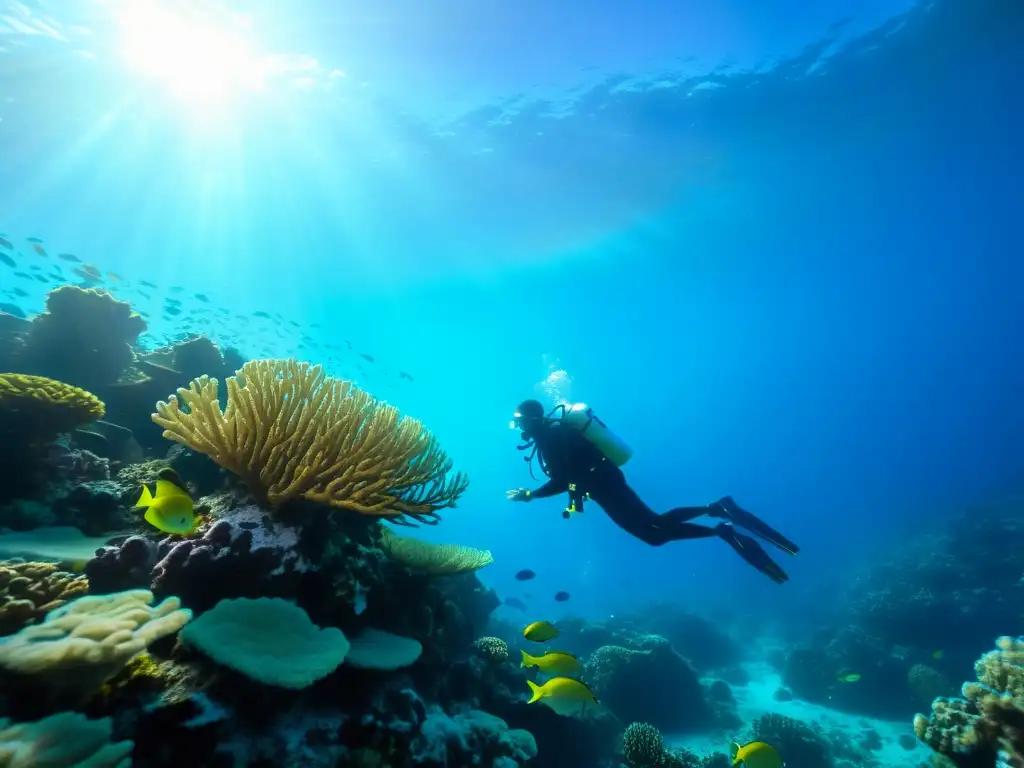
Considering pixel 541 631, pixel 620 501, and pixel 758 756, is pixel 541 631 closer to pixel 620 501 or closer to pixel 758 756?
pixel 620 501

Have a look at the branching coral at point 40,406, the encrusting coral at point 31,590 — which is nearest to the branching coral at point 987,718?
the encrusting coral at point 31,590

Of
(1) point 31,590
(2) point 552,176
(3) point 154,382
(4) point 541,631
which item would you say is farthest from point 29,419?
(2) point 552,176

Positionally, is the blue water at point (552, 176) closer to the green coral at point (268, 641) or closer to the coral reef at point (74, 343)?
the green coral at point (268, 641)

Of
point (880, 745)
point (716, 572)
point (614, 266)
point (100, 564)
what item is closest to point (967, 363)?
point (716, 572)

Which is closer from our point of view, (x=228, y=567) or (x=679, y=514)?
(x=228, y=567)

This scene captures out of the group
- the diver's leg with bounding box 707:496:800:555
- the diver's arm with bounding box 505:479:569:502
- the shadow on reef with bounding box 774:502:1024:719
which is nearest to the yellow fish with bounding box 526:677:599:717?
the diver's arm with bounding box 505:479:569:502

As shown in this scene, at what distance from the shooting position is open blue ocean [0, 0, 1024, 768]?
10.4ft

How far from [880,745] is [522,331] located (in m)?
51.8

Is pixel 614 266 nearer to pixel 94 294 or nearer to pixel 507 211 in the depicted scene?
pixel 507 211

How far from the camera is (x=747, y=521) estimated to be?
845 cm

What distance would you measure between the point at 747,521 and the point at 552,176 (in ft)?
98.7

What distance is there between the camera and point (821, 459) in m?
133

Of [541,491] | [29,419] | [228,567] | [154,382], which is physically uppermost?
[541,491]

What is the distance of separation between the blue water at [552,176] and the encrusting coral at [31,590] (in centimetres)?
539
